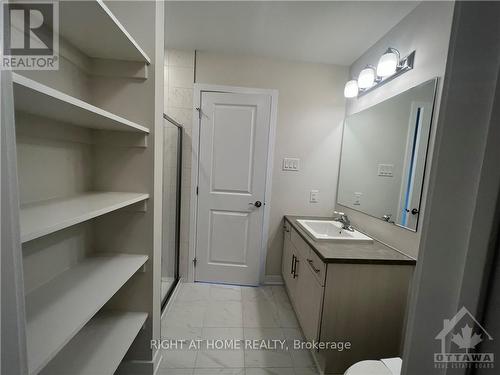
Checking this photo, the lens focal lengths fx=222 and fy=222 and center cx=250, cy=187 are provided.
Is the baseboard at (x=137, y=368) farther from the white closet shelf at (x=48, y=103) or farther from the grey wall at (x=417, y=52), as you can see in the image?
the grey wall at (x=417, y=52)

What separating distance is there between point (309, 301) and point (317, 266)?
32 centimetres

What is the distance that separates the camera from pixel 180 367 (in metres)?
1.51

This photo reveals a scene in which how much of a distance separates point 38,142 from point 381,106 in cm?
222

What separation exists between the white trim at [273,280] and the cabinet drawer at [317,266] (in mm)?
1013

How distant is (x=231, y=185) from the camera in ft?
7.95

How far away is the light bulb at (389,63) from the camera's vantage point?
165 centimetres

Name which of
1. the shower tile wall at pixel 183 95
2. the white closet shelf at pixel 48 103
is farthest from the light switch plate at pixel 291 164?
the white closet shelf at pixel 48 103

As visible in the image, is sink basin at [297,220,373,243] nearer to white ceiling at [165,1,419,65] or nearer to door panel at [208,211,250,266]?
door panel at [208,211,250,266]

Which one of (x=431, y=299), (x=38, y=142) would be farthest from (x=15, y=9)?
(x=431, y=299)

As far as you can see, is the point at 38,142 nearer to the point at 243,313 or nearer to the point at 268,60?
the point at 243,313

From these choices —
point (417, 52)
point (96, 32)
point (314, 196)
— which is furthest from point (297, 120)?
point (96, 32)

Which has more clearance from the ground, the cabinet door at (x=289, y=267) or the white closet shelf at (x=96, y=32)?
the white closet shelf at (x=96, y=32)

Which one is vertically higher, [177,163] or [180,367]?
[177,163]
